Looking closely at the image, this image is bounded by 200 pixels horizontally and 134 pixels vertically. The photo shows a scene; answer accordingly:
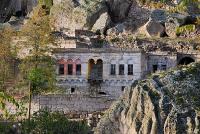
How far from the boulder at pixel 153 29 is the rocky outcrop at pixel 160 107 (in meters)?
26.7

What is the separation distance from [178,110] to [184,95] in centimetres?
115

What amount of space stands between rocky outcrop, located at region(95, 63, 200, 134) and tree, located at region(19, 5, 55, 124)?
13639 mm

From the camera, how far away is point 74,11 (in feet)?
228

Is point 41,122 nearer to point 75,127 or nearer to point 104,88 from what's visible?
point 75,127

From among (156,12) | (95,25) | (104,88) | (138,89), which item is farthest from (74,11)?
(138,89)

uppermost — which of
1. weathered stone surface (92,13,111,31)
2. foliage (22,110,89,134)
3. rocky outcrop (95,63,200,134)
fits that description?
Result: weathered stone surface (92,13,111,31)

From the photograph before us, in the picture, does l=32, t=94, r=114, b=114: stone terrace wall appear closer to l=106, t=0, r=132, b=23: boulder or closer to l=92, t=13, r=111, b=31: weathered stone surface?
l=92, t=13, r=111, b=31: weathered stone surface

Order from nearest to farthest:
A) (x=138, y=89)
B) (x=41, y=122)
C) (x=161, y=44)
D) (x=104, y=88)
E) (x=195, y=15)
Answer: (x=138, y=89) → (x=41, y=122) → (x=104, y=88) → (x=161, y=44) → (x=195, y=15)

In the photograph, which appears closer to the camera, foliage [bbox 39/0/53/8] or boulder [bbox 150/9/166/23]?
boulder [bbox 150/9/166/23]

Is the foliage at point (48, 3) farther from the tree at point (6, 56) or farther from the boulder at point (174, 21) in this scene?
the boulder at point (174, 21)

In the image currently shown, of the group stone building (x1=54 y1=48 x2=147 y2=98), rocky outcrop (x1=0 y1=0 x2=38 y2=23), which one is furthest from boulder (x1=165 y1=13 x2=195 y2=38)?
rocky outcrop (x1=0 y1=0 x2=38 y2=23)

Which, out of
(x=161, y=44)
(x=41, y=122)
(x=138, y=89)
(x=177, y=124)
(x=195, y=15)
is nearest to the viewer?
(x=177, y=124)

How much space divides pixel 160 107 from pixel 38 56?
62.1 feet

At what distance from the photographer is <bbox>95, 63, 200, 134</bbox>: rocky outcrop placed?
36.0 metres
